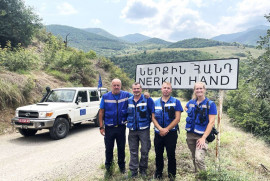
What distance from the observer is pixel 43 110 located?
21.4ft

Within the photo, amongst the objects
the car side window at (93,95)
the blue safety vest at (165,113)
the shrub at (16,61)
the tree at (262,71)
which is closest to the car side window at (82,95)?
the car side window at (93,95)

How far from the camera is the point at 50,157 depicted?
16.9ft

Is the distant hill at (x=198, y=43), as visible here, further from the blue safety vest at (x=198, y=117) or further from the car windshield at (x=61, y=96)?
the blue safety vest at (x=198, y=117)

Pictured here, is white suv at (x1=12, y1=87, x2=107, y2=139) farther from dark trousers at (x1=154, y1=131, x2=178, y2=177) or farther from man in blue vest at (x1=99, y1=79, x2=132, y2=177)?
dark trousers at (x1=154, y1=131, x2=178, y2=177)

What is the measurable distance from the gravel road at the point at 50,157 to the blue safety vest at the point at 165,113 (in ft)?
5.70

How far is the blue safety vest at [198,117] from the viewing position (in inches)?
126

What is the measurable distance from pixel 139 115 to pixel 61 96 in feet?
17.1

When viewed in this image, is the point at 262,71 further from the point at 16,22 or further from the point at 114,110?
the point at 16,22

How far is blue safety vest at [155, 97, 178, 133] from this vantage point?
335cm

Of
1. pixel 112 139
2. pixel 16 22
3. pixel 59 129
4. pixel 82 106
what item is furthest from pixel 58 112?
pixel 16 22

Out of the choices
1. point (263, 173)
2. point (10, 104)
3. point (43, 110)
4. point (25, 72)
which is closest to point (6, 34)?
point (25, 72)

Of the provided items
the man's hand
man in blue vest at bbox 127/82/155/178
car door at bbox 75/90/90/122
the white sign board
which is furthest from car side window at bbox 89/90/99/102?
the man's hand

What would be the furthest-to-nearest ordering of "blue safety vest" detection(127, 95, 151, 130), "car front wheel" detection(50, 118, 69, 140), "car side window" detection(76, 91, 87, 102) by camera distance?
"car side window" detection(76, 91, 87, 102), "car front wheel" detection(50, 118, 69, 140), "blue safety vest" detection(127, 95, 151, 130)

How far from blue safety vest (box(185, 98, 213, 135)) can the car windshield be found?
217 inches
